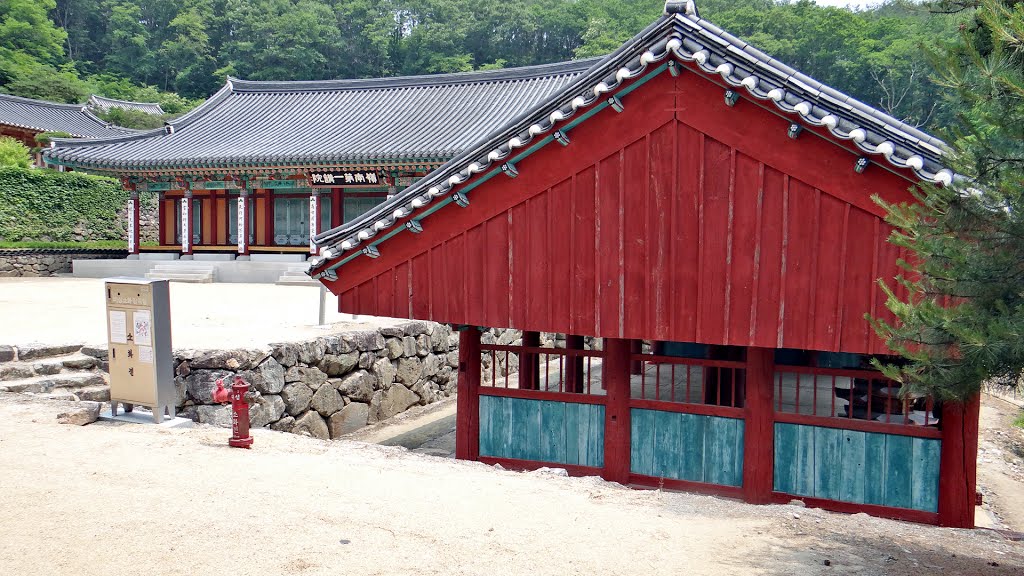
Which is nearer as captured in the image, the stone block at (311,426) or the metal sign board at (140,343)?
the metal sign board at (140,343)

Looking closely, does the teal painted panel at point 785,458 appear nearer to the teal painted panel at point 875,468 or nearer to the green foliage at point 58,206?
the teal painted panel at point 875,468

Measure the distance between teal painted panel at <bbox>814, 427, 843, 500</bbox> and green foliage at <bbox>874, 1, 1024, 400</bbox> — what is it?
2799 millimetres

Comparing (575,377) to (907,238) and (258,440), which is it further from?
(907,238)

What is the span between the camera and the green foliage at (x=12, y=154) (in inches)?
1261

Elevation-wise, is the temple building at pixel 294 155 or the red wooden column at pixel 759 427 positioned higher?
the temple building at pixel 294 155

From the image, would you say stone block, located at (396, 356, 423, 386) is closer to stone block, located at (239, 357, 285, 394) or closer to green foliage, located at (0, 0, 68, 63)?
stone block, located at (239, 357, 285, 394)

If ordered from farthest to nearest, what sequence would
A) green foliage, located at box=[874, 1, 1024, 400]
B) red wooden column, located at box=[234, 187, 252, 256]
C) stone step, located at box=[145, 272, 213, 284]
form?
red wooden column, located at box=[234, 187, 252, 256] → stone step, located at box=[145, 272, 213, 284] → green foliage, located at box=[874, 1, 1024, 400]

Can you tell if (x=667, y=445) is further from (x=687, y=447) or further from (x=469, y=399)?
(x=469, y=399)

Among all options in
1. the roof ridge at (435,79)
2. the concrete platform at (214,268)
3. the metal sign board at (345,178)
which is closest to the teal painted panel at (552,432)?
the metal sign board at (345,178)

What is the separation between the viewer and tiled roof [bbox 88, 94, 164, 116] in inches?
1843

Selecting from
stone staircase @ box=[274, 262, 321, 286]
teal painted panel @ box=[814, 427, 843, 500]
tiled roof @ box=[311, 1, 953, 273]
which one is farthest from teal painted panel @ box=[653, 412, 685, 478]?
stone staircase @ box=[274, 262, 321, 286]

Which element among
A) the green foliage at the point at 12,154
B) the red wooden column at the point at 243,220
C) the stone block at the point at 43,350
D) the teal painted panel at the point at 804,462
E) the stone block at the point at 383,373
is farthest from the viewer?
the green foliage at the point at 12,154

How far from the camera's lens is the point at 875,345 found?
6387mm

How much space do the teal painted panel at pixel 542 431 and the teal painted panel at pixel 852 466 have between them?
235 centimetres
